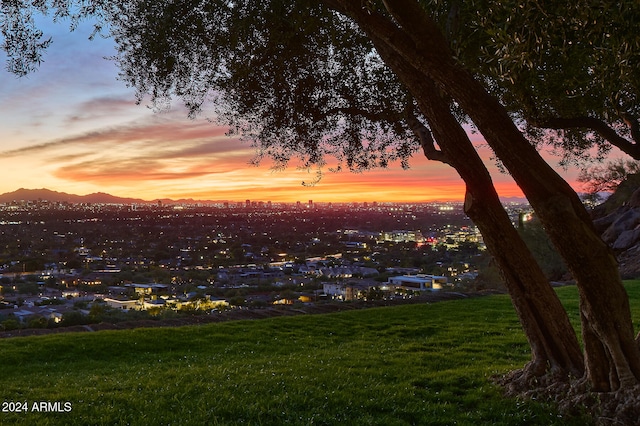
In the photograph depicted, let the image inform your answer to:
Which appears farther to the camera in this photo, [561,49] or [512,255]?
[512,255]

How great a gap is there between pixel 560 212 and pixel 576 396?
7.51ft

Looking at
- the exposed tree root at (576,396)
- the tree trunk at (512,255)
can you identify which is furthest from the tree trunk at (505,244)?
the exposed tree root at (576,396)

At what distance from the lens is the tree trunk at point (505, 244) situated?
22.2ft

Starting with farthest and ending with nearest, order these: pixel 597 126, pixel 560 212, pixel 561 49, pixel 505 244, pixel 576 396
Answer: pixel 597 126, pixel 505 244, pixel 561 49, pixel 576 396, pixel 560 212

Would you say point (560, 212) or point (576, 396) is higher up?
point (560, 212)

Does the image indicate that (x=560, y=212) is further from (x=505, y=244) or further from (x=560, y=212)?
(x=505, y=244)

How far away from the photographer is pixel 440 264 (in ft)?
163

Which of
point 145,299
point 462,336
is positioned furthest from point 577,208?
point 145,299

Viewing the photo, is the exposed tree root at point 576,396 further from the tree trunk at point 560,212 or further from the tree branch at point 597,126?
the tree branch at point 597,126

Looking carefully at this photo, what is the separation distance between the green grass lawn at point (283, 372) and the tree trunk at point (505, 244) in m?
1.00

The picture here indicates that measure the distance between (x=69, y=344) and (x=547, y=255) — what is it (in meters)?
29.1

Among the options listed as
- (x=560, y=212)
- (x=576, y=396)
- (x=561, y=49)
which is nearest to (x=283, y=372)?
(x=576, y=396)

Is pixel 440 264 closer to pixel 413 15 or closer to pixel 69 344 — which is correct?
pixel 69 344

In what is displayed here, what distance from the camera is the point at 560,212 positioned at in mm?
5898
